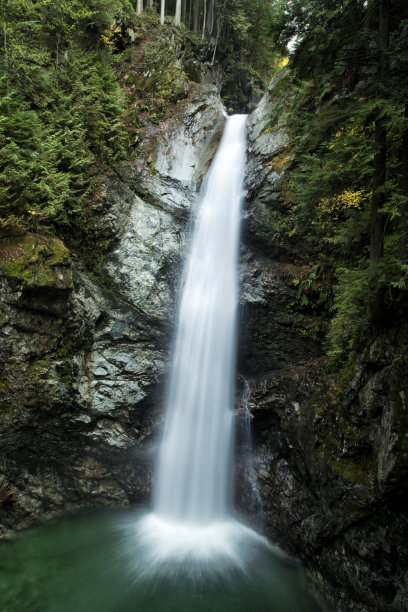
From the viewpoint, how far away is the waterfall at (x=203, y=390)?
8859 millimetres

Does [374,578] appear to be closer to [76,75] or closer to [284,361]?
[284,361]

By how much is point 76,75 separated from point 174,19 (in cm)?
1155

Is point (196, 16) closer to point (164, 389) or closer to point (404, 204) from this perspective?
point (404, 204)

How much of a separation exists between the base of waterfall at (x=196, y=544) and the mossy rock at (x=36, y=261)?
6.48 m

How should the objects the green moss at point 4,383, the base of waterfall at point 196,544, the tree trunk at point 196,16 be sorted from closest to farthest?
the base of waterfall at point 196,544 → the green moss at point 4,383 → the tree trunk at point 196,16

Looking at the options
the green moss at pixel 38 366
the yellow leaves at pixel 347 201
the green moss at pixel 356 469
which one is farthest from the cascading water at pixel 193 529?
the green moss at pixel 38 366

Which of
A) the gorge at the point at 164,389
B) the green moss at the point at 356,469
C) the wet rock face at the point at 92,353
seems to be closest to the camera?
the green moss at the point at 356,469

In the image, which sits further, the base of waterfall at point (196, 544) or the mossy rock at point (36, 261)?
the mossy rock at point (36, 261)

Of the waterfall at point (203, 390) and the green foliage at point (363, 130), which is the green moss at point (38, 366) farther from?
the green foliage at point (363, 130)

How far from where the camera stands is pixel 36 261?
300 inches

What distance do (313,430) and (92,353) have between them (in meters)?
5.86

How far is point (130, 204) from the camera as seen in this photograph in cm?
1016

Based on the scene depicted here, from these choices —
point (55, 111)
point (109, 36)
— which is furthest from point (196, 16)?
point (55, 111)

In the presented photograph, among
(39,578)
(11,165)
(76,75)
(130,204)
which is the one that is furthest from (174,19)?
(39,578)
